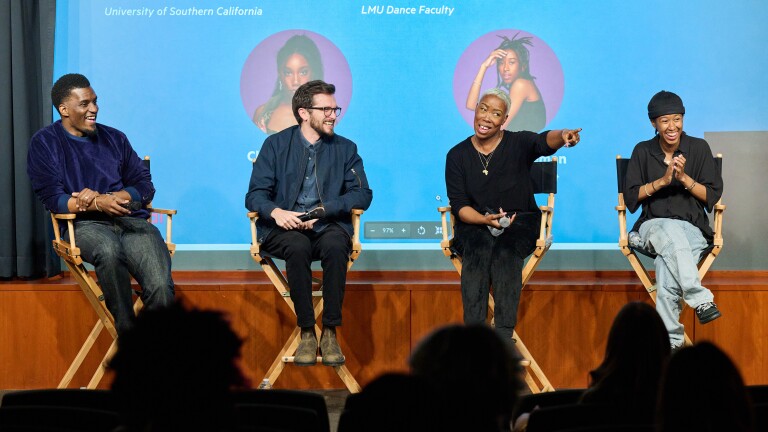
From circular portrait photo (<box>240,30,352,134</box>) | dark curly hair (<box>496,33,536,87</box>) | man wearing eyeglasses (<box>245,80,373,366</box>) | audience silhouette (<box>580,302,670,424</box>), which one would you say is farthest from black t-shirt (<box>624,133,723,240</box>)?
audience silhouette (<box>580,302,670,424</box>)

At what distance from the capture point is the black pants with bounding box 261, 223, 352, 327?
3.99 meters

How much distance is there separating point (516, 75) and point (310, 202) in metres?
1.49

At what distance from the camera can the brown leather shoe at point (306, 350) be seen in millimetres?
3925

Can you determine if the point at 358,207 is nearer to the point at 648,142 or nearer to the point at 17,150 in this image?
the point at 648,142

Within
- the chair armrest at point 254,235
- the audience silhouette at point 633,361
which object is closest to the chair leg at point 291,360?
the chair armrest at point 254,235

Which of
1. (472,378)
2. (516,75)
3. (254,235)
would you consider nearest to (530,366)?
(254,235)

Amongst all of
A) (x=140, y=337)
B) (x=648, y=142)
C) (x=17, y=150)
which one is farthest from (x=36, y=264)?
(x=140, y=337)

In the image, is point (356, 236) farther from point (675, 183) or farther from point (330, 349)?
point (675, 183)

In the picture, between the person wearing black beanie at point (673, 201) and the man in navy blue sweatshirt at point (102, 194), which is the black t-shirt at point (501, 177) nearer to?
the person wearing black beanie at point (673, 201)

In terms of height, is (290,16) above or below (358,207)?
above

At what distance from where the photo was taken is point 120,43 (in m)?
5.12

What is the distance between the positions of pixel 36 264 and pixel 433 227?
2065 mm

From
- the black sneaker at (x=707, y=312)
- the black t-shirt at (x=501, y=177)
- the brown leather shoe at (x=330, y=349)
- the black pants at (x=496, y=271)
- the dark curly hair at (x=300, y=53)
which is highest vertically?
the dark curly hair at (x=300, y=53)

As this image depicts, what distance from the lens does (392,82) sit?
5.13 meters
